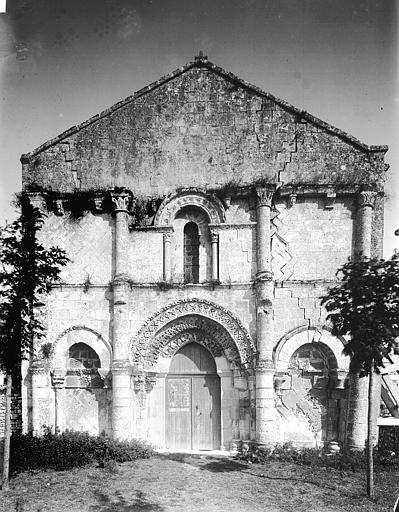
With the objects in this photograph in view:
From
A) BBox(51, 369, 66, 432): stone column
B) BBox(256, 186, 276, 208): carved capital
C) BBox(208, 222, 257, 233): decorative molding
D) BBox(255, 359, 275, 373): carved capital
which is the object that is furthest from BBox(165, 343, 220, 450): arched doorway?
BBox(256, 186, 276, 208): carved capital

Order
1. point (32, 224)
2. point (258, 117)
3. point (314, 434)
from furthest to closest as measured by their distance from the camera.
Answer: point (258, 117)
point (314, 434)
point (32, 224)

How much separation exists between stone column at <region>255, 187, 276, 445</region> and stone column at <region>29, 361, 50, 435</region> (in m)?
5.23

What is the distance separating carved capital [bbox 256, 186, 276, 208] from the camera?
1306cm

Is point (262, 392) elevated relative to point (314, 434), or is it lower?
elevated

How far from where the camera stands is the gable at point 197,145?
1354 cm

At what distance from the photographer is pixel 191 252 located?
1377cm

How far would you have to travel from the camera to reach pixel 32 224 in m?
11.9

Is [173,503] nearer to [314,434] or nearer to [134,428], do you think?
[134,428]

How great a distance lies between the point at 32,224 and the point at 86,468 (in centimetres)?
552

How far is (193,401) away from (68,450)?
325cm

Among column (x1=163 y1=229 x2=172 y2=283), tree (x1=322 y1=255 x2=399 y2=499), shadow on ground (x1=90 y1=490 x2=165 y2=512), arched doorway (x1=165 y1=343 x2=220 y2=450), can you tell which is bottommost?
shadow on ground (x1=90 y1=490 x2=165 y2=512)

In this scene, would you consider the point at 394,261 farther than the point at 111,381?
No

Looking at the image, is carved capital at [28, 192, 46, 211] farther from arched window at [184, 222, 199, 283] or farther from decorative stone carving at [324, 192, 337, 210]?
decorative stone carving at [324, 192, 337, 210]

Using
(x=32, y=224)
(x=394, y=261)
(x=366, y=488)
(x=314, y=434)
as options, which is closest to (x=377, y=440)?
(x=314, y=434)
